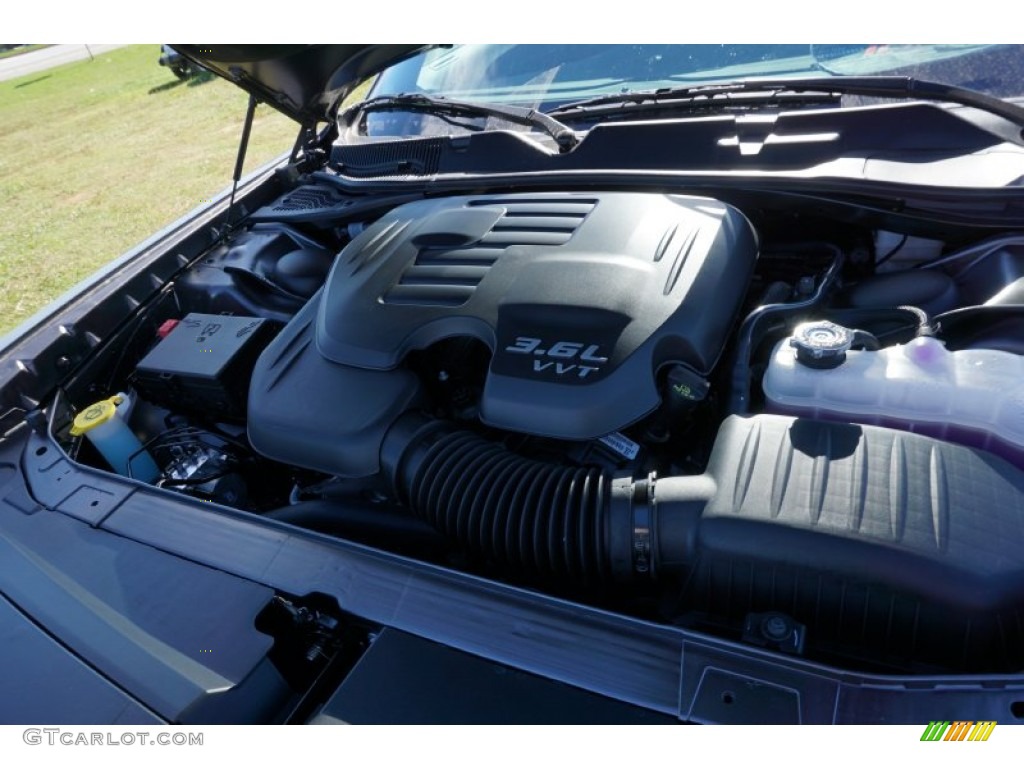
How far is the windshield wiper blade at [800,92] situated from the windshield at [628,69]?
0.18ft

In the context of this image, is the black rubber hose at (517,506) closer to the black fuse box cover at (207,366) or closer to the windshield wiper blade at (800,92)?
the black fuse box cover at (207,366)

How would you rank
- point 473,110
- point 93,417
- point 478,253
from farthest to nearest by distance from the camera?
point 473,110 < point 93,417 < point 478,253

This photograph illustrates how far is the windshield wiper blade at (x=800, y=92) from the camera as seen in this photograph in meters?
1.42

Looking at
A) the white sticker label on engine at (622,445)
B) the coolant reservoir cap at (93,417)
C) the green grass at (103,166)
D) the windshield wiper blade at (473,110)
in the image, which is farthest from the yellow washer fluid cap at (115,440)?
the green grass at (103,166)

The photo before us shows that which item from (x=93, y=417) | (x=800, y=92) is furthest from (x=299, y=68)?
(x=800, y=92)

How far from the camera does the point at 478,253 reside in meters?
1.38

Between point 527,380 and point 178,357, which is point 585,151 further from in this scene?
point 178,357

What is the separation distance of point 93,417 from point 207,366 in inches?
10.3

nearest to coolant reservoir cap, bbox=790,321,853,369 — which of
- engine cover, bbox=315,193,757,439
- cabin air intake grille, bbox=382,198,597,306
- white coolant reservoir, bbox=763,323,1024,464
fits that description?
white coolant reservoir, bbox=763,323,1024,464

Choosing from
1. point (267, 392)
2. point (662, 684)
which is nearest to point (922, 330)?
point (662, 684)

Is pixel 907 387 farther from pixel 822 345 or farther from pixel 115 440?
pixel 115 440

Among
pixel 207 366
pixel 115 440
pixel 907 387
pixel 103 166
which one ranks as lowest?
pixel 103 166

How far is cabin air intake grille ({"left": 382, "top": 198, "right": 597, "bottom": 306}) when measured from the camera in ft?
4.38

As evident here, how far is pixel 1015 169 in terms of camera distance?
1.32 m
